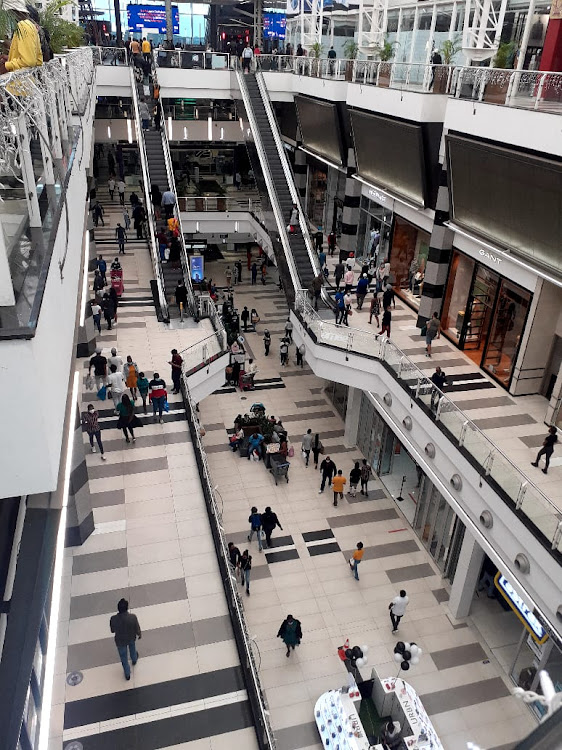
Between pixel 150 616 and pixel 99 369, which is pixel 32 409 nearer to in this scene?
pixel 150 616

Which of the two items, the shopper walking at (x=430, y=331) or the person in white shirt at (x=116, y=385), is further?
the shopper walking at (x=430, y=331)

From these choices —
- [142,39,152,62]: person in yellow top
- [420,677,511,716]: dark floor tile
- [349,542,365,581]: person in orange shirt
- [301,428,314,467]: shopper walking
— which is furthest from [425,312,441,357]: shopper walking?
[142,39,152,62]: person in yellow top

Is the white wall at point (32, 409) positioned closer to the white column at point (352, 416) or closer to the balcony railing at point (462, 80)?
the balcony railing at point (462, 80)

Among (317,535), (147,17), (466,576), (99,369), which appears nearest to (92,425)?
(99,369)

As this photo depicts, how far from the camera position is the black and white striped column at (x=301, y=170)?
102ft

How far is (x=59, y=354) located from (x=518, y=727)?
12.0 meters

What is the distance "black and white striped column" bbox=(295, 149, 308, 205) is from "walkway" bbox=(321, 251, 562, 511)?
49.5 ft

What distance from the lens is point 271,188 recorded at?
74.0 ft

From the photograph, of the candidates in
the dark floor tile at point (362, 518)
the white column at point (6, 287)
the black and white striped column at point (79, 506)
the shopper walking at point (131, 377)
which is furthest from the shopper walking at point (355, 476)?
the white column at point (6, 287)

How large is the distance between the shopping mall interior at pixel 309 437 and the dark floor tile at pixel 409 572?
0.05m

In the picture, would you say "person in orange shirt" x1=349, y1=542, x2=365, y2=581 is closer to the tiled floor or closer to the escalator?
the tiled floor

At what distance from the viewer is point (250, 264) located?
3503 centimetres

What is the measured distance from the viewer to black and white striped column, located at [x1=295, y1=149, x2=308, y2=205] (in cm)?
3105

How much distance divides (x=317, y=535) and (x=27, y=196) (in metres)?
13.6
